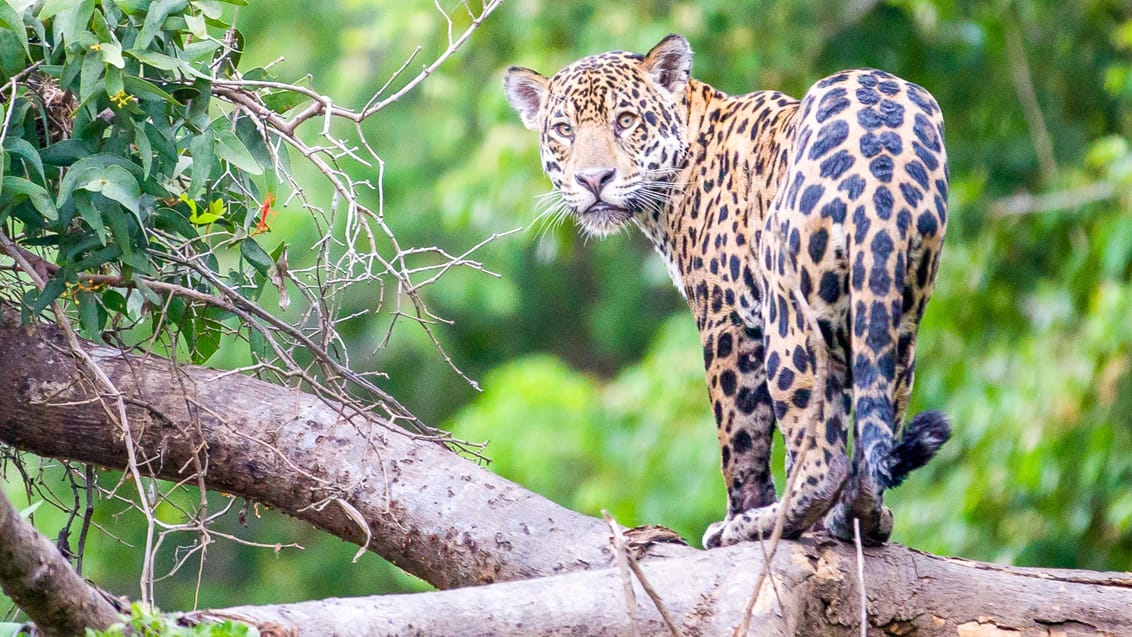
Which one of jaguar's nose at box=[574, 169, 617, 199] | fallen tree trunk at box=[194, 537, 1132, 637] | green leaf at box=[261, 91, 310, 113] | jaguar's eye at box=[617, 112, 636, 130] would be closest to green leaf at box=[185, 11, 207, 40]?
green leaf at box=[261, 91, 310, 113]

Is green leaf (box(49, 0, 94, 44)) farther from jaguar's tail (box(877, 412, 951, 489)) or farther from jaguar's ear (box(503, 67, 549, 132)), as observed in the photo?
jaguar's ear (box(503, 67, 549, 132))

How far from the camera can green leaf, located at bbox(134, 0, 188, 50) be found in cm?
331

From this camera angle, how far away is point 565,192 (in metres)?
5.07

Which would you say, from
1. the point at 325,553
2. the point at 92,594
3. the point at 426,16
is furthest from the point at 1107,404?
the point at 325,553

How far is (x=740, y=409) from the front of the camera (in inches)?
178

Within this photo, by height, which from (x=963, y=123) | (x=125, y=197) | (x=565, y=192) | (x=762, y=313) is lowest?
(x=125, y=197)

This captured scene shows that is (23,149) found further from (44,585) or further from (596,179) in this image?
(596,179)

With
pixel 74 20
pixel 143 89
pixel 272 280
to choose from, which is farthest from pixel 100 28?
pixel 272 280

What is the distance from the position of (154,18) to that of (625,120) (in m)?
2.10

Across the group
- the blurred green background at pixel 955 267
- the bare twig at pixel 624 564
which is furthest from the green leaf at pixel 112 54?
the blurred green background at pixel 955 267

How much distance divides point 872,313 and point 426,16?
23.8 feet

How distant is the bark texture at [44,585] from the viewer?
7.72 feet

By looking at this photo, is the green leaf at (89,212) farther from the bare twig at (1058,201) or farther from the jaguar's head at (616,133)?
the bare twig at (1058,201)

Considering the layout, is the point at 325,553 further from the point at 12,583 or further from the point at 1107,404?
the point at 12,583
